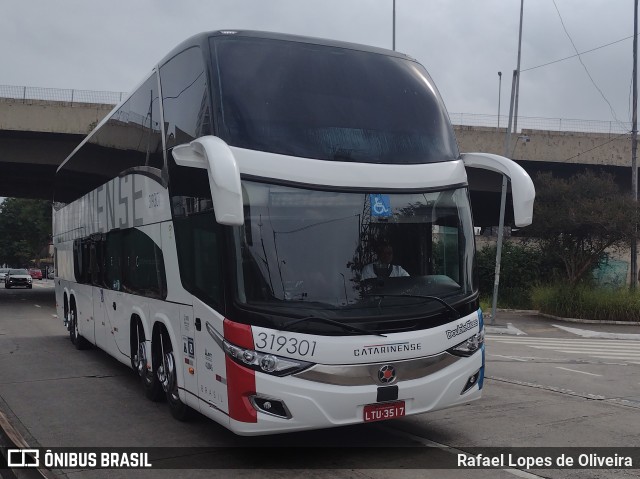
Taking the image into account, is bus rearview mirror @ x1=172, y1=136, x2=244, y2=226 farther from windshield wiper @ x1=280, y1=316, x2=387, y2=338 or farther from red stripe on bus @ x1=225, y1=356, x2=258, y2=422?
red stripe on bus @ x1=225, y1=356, x2=258, y2=422

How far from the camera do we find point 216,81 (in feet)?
22.4

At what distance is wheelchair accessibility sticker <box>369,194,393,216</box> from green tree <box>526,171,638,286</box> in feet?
66.3

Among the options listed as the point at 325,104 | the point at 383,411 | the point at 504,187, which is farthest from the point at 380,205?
the point at 504,187

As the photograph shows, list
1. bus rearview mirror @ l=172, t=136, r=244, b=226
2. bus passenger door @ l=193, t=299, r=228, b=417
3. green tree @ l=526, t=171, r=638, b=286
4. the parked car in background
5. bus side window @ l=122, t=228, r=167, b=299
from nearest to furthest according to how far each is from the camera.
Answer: bus rearview mirror @ l=172, t=136, r=244, b=226 → bus passenger door @ l=193, t=299, r=228, b=417 → bus side window @ l=122, t=228, r=167, b=299 → green tree @ l=526, t=171, r=638, b=286 → the parked car in background

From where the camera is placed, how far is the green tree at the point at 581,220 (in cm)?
2516

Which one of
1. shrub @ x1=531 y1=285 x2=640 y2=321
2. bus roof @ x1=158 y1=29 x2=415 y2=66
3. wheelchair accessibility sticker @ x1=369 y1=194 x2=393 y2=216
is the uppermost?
bus roof @ x1=158 y1=29 x2=415 y2=66

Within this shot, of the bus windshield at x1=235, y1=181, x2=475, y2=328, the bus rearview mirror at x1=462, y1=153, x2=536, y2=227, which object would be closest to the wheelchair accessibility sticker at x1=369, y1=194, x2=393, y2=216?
the bus windshield at x1=235, y1=181, x2=475, y2=328

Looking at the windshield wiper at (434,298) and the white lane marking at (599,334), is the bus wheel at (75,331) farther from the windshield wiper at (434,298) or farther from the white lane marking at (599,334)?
the white lane marking at (599,334)

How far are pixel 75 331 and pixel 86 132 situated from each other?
61.4 feet

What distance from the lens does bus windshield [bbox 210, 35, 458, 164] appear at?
265 inches

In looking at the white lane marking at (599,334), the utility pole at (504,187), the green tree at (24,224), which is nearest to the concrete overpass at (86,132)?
the utility pole at (504,187)

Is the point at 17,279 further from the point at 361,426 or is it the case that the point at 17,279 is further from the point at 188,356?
the point at 361,426

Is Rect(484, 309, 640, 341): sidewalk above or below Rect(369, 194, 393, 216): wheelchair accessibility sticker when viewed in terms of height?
below

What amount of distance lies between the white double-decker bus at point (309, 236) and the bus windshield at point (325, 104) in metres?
0.02
